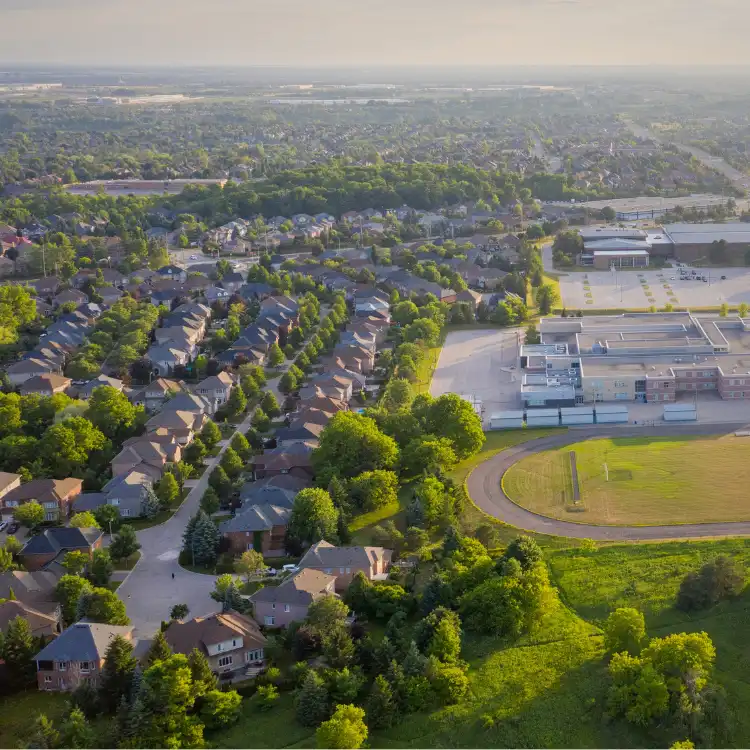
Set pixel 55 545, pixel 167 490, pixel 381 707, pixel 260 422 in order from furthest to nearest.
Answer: pixel 260 422, pixel 167 490, pixel 55 545, pixel 381 707

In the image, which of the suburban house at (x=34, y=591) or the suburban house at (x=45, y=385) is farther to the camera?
the suburban house at (x=45, y=385)

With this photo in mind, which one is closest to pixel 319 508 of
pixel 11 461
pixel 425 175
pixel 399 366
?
pixel 11 461

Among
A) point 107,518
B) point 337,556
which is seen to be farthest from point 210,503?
point 337,556

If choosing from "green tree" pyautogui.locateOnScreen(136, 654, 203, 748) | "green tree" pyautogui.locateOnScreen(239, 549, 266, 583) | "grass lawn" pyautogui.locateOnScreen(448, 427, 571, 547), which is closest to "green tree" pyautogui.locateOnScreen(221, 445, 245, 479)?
"green tree" pyautogui.locateOnScreen(239, 549, 266, 583)

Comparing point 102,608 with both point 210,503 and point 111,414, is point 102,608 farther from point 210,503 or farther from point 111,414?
point 111,414

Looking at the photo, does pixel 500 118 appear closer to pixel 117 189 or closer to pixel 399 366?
pixel 117 189

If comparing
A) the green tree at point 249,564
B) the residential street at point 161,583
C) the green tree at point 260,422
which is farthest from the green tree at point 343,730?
the green tree at point 260,422

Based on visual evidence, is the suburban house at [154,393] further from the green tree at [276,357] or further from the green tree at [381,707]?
the green tree at [381,707]
